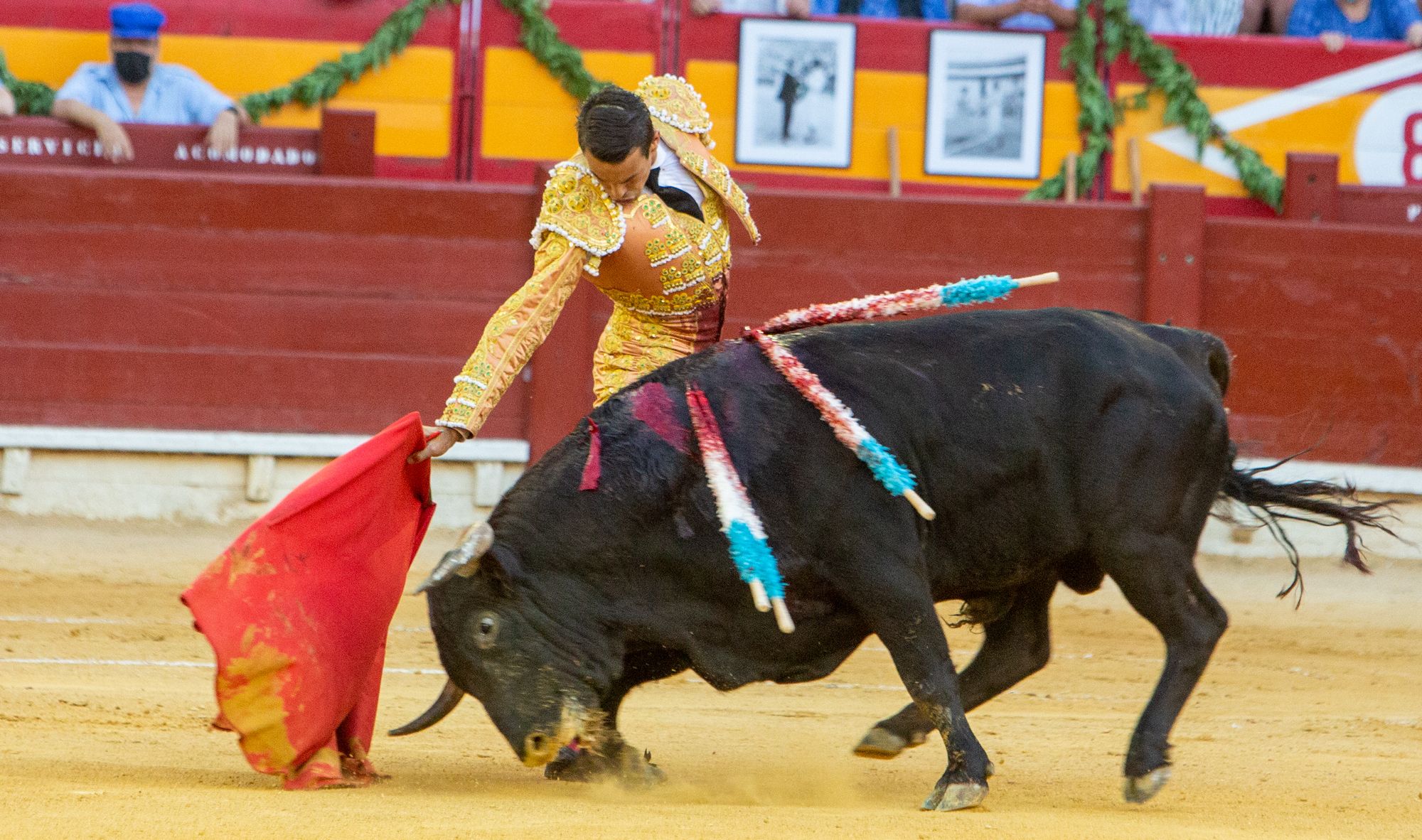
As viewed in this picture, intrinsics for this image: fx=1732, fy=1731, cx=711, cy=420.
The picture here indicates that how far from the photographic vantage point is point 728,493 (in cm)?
312

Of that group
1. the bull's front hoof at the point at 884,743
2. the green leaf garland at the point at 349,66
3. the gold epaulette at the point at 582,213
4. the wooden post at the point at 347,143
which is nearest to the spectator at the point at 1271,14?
the green leaf garland at the point at 349,66

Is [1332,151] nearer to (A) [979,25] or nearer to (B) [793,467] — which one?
(A) [979,25]

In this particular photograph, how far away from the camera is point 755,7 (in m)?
7.51

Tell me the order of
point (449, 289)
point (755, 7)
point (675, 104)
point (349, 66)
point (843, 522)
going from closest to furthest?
1. point (843, 522)
2. point (675, 104)
3. point (449, 289)
4. point (349, 66)
5. point (755, 7)

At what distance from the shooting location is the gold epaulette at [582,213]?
3.35 metres

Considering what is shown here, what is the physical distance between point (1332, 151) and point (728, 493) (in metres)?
5.38

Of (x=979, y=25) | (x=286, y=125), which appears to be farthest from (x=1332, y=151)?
(x=286, y=125)

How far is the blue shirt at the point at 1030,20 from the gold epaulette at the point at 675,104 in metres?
4.01

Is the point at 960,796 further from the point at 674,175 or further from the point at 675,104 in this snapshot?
the point at 675,104

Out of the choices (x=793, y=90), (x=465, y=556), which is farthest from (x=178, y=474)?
(x=465, y=556)

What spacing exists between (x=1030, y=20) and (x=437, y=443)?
493 centimetres

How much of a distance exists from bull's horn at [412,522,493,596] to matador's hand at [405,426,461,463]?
0.57ft

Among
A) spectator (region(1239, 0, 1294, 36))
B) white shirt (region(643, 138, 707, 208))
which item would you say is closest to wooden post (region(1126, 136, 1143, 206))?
spectator (region(1239, 0, 1294, 36))

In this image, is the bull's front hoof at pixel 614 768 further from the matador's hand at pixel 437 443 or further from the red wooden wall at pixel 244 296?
the red wooden wall at pixel 244 296
